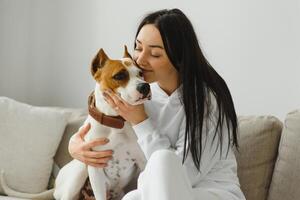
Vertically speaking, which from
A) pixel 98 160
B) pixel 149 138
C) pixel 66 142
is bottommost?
pixel 66 142

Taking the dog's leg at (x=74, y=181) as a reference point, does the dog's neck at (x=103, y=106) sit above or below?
above

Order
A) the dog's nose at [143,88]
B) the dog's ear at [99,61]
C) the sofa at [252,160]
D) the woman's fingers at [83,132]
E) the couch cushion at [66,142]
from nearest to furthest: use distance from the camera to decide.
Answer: the dog's nose at [143,88], the dog's ear at [99,61], the woman's fingers at [83,132], the sofa at [252,160], the couch cushion at [66,142]

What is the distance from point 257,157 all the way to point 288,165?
0.40 ft

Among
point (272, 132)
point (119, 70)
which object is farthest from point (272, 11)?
point (119, 70)

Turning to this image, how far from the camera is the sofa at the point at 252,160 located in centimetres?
175

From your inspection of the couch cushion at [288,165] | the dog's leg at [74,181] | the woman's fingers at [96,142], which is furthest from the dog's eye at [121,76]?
the couch cushion at [288,165]

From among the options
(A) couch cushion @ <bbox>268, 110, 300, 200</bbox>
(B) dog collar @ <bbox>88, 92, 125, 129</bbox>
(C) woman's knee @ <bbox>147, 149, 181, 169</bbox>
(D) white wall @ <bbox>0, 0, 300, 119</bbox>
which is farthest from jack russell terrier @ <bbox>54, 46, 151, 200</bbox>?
(D) white wall @ <bbox>0, 0, 300, 119</bbox>

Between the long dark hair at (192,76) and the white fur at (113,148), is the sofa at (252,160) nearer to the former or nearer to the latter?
the long dark hair at (192,76)

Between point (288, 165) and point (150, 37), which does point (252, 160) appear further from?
point (150, 37)

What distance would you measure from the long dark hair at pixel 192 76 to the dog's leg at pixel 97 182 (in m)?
0.32

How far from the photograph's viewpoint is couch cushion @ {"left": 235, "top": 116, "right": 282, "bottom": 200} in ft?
5.93

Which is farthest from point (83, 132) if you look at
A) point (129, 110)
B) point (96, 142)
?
point (129, 110)

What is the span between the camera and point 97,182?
156 cm

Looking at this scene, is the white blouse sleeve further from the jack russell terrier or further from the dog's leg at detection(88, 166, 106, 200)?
the dog's leg at detection(88, 166, 106, 200)
